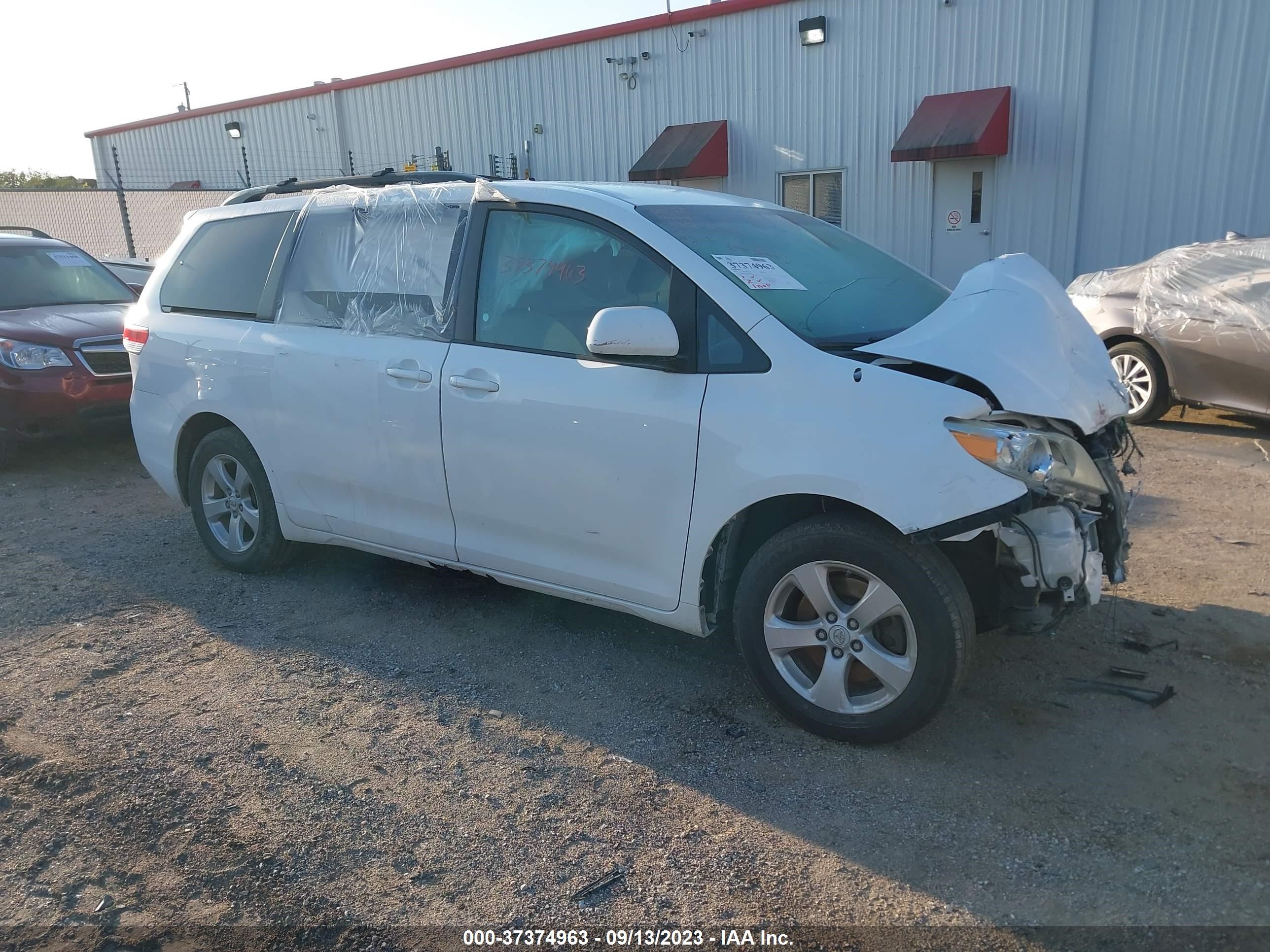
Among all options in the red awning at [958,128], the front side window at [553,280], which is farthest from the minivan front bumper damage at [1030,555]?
the red awning at [958,128]

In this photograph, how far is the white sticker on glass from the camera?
28.6 feet

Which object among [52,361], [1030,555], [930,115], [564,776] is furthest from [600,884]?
[930,115]

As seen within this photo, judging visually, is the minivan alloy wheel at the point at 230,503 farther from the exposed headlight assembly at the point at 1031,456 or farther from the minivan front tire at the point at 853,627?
the exposed headlight assembly at the point at 1031,456

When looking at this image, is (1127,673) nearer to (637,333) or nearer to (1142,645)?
(1142,645)

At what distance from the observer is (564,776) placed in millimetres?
3246

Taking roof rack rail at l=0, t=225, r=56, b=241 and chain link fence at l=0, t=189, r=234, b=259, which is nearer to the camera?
roof rack rail at l=0, t=225, r=56, b=241

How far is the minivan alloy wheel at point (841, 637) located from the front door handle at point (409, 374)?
5.58 ft

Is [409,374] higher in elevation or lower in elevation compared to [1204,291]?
higher

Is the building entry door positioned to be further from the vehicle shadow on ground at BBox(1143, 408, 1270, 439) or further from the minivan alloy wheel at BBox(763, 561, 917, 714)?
the minivan alloy wheel at BBox(763, 561, 917, 714)

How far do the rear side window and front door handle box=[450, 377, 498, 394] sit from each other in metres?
1.45

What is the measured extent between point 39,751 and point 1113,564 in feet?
12.7

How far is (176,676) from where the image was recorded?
13.3 ft

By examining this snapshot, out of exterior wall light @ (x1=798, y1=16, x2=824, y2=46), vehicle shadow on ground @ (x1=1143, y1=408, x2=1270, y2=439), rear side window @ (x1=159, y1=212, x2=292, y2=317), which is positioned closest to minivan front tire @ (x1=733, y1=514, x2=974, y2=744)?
rear side window @ (x1=159, y1=212, x2=292, y2=317)

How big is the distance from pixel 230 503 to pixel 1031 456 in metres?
3.91
